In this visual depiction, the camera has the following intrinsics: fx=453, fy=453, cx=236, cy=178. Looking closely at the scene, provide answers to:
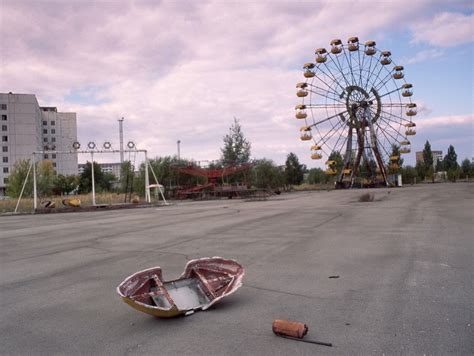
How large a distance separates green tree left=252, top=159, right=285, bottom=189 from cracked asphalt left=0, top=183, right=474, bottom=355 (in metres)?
41.4

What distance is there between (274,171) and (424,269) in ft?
159

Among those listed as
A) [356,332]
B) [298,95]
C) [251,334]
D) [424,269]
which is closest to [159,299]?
[251,334]

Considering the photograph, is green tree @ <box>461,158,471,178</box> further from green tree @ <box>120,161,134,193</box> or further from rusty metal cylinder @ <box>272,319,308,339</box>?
rusty metal cylinder @ <box>272,319,308,339</box>

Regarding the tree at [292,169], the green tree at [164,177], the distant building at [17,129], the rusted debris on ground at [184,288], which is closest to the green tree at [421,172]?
the tree at [292,169]

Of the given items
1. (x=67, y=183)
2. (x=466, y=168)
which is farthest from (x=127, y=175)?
(x=466, y=168)

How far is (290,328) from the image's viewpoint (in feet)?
15.0

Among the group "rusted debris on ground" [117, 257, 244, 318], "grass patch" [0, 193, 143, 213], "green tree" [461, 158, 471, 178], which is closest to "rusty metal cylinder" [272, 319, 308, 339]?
"rusted debris on ground" [117, 257, 244, 318]

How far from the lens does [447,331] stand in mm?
4629

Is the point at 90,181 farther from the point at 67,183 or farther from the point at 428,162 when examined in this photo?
the point at 428,162

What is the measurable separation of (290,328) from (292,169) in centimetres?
6301

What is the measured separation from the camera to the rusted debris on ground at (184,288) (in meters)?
5.29

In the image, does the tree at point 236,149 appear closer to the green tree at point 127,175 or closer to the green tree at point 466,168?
the green tree at point 127,175

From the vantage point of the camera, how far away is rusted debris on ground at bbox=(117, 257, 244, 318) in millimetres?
5289

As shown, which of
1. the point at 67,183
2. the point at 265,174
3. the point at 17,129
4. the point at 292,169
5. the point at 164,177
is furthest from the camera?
the point at 17,129
